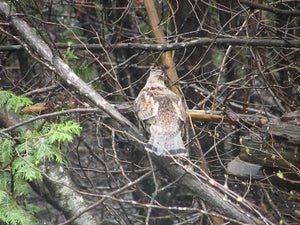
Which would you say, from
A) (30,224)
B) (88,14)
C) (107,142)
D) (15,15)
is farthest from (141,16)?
(30,224)

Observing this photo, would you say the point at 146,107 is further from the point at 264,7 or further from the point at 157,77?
the point at 264,7

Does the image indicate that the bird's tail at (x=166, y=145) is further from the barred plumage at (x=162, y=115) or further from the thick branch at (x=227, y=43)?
the thick branch at (x=227, y=43)

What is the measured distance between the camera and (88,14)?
741 cm

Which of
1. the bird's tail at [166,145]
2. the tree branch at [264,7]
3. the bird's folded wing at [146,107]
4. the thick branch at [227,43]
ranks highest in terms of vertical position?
the tree branch at [264,7]

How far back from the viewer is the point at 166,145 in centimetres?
410

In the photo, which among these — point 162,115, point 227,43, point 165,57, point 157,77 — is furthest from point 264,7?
point 165,57

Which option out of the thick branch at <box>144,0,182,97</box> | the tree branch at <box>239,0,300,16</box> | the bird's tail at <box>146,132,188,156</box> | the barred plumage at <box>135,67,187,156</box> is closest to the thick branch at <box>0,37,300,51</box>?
the tree branch at <box>239,0,300,16</box>

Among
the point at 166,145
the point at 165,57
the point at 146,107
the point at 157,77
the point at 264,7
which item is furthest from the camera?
the point at 165,57

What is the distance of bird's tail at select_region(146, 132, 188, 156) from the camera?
3.85m

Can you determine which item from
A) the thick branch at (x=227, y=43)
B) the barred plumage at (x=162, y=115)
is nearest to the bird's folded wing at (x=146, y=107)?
the barred plumage at (x=162, y=115)

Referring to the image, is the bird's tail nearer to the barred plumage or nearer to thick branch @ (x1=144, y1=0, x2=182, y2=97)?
the barred plumage

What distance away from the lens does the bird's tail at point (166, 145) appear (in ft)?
12.6

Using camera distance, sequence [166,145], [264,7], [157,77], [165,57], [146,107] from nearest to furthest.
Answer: [264,7] < [166,145] < [146,107] < [157,77] < [165,57]

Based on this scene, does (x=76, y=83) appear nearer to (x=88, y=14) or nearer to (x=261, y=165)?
(x=261, y=165)
